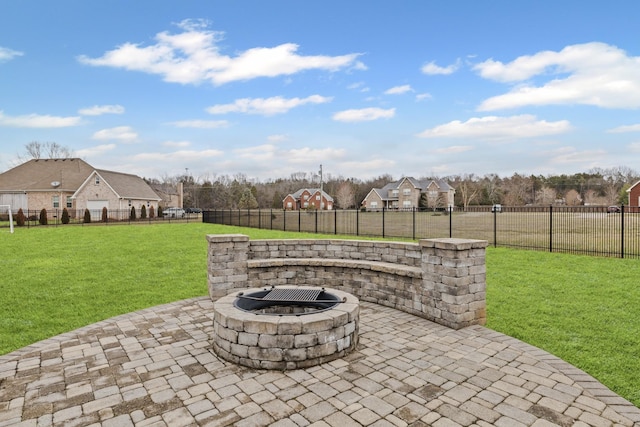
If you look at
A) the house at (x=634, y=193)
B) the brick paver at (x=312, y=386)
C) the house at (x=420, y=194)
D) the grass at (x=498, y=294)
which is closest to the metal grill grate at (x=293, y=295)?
the brick paver at (x=312, y=386)

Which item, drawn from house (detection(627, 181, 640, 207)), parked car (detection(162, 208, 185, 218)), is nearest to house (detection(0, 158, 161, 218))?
parked car (detection(162, 208, 185, 218))

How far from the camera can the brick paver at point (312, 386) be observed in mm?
2701

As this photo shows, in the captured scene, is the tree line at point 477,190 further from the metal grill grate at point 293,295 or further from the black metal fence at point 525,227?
the metal grill grate at point 293,295

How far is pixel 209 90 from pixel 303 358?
15141mm

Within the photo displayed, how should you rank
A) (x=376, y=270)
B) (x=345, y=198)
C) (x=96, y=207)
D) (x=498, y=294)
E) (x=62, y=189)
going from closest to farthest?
(x=376, y=270) < (x=498, y=294) < (x=96, y=207) < (x=62, y=189) < (x=345, y=198)

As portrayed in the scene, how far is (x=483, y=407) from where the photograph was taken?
9.31 ft

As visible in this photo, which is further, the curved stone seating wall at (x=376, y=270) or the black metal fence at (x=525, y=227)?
the black metal fence at (x=525, y=227)

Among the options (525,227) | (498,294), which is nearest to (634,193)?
(525,227)

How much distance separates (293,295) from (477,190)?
59068 mm

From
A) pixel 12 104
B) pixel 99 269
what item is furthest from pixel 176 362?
pixel 12 104

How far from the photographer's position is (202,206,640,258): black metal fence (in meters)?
11.7

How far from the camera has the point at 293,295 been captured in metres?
4.77

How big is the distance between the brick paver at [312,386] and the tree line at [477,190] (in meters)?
51.9

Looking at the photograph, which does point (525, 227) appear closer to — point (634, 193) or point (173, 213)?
point (634, 193)
